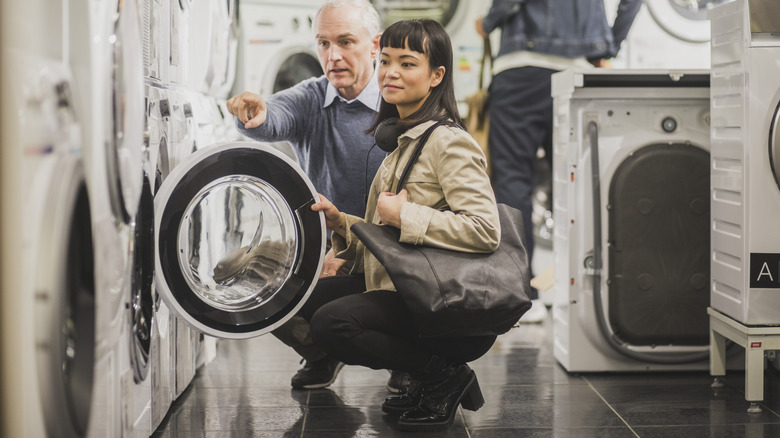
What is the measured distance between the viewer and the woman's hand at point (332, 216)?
96.5 inches

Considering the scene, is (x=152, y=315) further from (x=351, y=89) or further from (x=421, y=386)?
(x=351, y=89)

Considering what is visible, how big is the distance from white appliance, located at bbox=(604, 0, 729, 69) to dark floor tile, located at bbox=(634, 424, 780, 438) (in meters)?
2.97

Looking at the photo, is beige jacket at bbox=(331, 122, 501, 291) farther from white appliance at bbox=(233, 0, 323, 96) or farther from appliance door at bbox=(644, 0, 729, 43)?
appliance door at bbox=(644, 0, 729, 43)

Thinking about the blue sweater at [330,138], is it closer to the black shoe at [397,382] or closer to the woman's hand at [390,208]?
the black shoe at [397,382]

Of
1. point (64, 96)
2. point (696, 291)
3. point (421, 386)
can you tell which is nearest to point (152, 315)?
point (421, 386)

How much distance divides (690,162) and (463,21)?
219 centimetres

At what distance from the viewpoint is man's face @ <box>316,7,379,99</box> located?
9.56 ft

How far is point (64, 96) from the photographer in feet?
4.88

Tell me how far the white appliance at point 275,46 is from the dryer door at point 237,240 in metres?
2.00

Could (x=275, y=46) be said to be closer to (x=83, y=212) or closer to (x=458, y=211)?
(x=458, y=211)

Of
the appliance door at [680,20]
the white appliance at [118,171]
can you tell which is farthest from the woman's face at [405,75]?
the appliance door at [680,20]

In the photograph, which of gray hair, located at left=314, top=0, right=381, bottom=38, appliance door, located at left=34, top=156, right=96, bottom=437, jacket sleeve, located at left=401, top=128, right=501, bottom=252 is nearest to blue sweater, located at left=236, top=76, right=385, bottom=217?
gray hair, located at left=314, top=0, right=381, bottom=38

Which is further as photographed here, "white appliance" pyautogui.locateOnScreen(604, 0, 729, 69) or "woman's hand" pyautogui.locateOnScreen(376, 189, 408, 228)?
"white appliance" pyautogui.locateOnScreen(604, 0, 729, 69)

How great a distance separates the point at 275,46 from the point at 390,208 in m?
2.55
